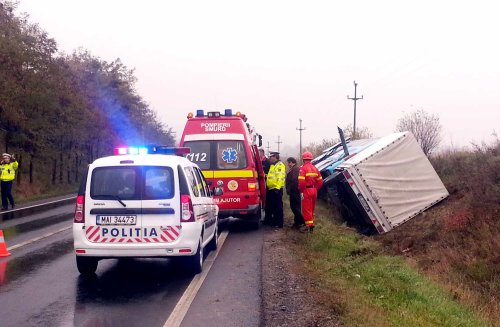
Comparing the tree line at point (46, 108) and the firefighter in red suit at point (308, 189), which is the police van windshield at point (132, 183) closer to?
the firefighter in red suit at point (308, 189)

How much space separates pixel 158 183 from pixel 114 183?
631 mm

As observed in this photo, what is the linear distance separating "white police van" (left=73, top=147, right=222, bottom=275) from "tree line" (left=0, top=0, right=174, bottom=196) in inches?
692

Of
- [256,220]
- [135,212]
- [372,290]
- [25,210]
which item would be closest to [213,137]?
[256,220]

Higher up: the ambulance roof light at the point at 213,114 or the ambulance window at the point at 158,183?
the ambulance roof light at the point at 213,114

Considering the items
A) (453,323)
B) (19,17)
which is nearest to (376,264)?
(453,323)

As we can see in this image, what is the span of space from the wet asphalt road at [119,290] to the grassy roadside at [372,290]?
94 centimetres

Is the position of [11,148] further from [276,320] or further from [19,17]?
[276,320]

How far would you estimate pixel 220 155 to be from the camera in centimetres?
1252

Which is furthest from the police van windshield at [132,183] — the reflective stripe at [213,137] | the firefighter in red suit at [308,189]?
the reflective stripe at [213,137]

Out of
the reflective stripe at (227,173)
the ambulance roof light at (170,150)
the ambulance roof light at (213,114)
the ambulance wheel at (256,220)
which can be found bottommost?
the ambulance wheel at (256,220)

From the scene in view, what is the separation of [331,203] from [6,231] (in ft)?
31.8

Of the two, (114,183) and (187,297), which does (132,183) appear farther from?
(187,297)

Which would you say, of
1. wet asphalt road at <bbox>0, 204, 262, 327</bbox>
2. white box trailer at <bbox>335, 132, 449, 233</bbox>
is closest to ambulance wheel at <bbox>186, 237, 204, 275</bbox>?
→ wet asphalt road at <bbox>0, 204, 262, 327</bbox>

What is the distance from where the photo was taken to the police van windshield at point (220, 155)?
12.4 metres
